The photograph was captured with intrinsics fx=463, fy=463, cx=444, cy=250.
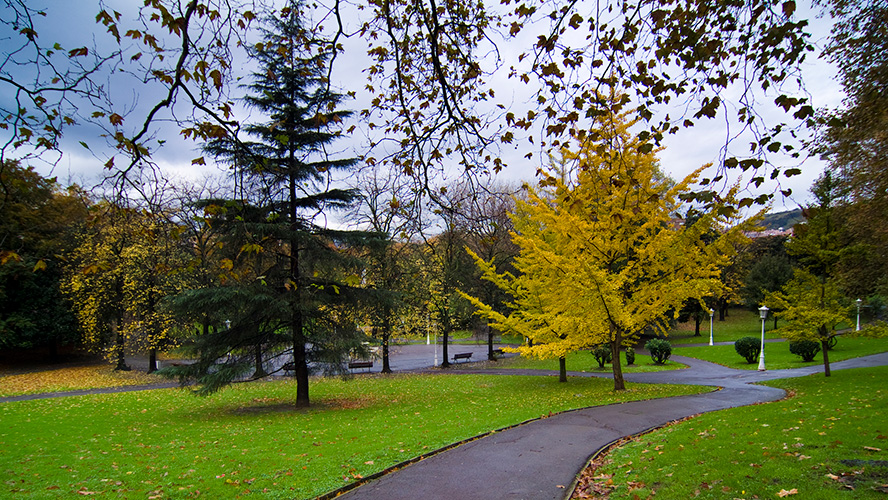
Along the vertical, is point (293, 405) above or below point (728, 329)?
above

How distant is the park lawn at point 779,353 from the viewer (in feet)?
74.4

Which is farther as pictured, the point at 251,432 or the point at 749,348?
the point at 749,348

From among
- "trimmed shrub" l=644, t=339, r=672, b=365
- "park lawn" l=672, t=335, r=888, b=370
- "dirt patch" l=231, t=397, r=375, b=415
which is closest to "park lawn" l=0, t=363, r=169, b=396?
"dirt patch" l=231, t=397, r=375, b=415

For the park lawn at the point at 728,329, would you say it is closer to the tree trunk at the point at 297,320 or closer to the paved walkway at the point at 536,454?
the paved walkway at the point at 536,454

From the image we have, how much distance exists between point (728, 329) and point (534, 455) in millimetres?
41143

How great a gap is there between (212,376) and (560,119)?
12.7 meters

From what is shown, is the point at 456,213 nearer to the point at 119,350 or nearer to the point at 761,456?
the point at 761,456

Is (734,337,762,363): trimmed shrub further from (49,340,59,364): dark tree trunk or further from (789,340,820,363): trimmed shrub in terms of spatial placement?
(49,340,59,364): dark tree trunk

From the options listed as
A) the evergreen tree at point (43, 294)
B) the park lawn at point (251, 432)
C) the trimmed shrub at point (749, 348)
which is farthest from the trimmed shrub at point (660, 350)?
the evergreen tree at point (43, 294)

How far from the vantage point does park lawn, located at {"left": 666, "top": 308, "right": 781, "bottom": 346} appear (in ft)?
122

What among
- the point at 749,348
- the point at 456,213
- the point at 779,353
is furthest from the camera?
the point at 779,353

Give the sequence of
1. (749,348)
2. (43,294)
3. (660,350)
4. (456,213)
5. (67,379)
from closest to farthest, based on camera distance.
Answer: (456,213) → (749,348) → (67,379) → (660,350) → (43,294)

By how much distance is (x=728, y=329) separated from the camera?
41.3 m

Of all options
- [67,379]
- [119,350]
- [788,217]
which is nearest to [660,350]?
[788,217]
